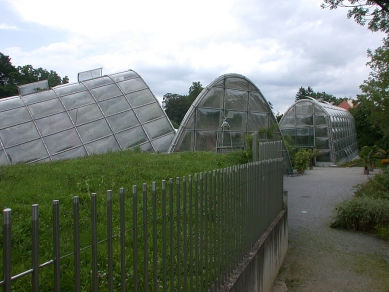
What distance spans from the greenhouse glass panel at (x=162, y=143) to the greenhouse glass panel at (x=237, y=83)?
4.07 meters

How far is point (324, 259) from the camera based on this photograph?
7297 millimetres

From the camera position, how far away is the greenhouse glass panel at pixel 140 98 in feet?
61.2

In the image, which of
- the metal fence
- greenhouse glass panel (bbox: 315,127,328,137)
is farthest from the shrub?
greenhouse glass panel (bbox: 315,127,328,137)

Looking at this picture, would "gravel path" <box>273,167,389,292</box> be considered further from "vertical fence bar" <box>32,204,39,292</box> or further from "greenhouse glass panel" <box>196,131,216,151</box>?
"greenhouse glass panel" <box>196,131,216,151</box>

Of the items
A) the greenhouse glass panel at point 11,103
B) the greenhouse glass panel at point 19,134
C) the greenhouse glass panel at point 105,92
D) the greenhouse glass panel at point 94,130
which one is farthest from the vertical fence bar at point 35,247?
the greenhouse glass panel at point 105,92

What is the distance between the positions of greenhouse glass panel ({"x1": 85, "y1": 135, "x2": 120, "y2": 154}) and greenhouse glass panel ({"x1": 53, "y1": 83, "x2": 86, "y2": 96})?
3.35m

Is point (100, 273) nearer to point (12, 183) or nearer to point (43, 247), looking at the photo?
point (43, 247)

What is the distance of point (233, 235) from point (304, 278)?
Answer: 2504 mm

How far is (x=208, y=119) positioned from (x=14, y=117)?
858 cm

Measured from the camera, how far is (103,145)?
643 inches

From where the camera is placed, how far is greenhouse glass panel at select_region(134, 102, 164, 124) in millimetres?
18086

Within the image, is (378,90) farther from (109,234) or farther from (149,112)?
(109,234)

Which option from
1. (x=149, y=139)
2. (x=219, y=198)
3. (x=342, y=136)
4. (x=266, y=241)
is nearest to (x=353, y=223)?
(x=266, y=241)

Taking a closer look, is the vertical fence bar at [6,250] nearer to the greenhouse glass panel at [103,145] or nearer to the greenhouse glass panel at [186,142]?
the greenhouse glass panel at [103,145]
